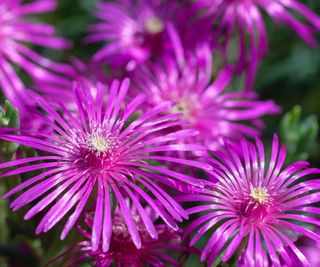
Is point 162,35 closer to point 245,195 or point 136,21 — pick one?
point 136,21

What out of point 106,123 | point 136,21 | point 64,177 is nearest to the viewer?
point 64,177

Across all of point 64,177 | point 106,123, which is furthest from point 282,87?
point 64,177

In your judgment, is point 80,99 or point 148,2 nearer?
point 80,99

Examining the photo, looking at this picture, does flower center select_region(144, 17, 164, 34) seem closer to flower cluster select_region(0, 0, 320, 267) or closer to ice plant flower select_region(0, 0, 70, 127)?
flower cluster select_region(0, 0, 320, 267)

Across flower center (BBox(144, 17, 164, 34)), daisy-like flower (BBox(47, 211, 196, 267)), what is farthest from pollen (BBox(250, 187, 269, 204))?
flower center (BBox(144, 17, 164, 34))

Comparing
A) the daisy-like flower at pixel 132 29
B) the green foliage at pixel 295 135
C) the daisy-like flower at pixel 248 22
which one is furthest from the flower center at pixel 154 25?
the green foliage at pixel 295 135

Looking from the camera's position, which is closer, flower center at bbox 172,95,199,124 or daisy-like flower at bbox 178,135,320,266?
daisy-like flower at bbox 178,135,320,266

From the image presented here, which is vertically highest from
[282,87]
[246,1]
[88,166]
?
[246,1]
